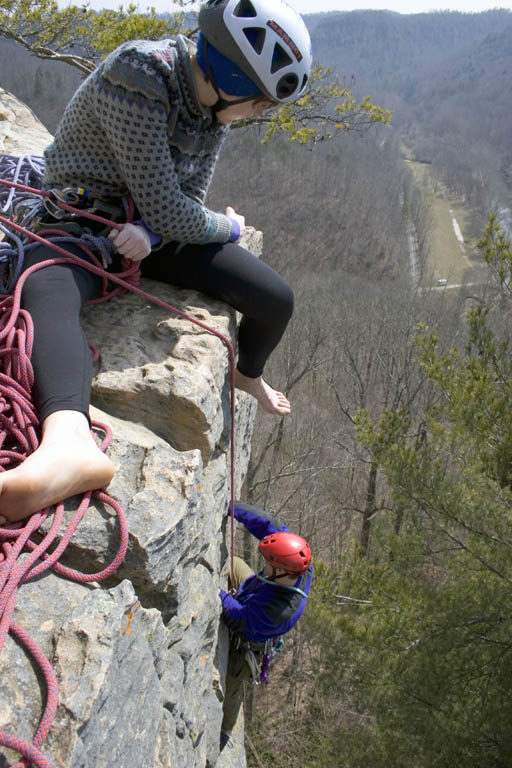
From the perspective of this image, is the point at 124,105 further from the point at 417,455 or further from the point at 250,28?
the point at 417,455

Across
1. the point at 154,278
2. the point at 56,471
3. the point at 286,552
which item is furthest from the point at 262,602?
the point at 56,471

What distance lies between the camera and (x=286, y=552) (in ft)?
9.45

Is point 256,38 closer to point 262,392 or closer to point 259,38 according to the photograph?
point 259,38

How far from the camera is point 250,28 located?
74.1 inches

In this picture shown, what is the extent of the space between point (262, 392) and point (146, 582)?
1241 millimetres

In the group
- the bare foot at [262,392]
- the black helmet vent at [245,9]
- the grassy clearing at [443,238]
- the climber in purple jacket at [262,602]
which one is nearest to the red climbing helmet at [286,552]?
the climber in purple jacket at [262,602]

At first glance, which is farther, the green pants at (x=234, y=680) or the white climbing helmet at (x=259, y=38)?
the green pants at (x=234, y=680)

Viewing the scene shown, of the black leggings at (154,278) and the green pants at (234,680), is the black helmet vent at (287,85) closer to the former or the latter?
the black leggings at (154,278)

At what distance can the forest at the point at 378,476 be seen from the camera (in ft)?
16.0

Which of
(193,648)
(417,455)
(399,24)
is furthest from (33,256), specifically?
(399,24)

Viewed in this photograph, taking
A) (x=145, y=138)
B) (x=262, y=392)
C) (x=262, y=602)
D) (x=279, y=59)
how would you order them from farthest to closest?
1. (x=262, y=602)
2. (x=262, y=392)
3. (x=279, y=59)
4. (x=145, y=138)

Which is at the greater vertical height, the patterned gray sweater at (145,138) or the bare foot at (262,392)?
the patterned gray sweater at (145,138)

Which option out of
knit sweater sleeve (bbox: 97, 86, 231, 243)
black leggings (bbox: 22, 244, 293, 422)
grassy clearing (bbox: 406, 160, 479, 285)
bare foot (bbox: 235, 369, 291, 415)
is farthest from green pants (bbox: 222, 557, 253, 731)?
grassy clearing (bbox: 406, 160, 479, 285)

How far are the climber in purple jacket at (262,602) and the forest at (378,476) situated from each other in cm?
252
